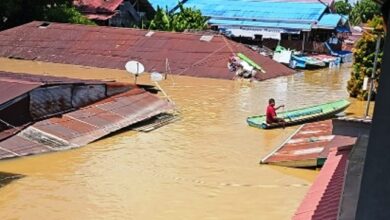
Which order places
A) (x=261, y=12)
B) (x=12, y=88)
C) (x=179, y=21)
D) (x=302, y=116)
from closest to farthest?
1. (x=12, y=88)
2. (x=302, y=116)
3. (x=179, y=21)
4. (x=261, y=12)

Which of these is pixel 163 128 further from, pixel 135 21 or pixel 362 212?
pixel 135 21

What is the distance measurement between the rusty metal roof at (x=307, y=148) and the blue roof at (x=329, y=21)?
93.7 ft

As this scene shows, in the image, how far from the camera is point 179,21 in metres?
39.8

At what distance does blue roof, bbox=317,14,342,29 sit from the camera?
42688 millimetres

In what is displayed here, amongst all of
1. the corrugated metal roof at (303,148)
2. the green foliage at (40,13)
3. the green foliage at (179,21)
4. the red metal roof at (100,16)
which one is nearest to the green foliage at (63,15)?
the green foliage at (40,13)

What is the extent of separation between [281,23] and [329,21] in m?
3.86

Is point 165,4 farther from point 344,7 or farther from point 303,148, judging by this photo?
point 303,148

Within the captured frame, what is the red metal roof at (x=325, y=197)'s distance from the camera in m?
6.01

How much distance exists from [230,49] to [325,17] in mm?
16588

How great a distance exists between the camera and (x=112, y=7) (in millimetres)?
41344

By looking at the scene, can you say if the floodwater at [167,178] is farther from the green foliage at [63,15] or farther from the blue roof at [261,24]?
the blue roof at [261,24]

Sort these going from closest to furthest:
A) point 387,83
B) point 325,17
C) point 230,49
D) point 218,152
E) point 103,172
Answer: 1. point 387,83
2. point 103,172
3. point 218,152
4. point 230,49
5. point 325,17

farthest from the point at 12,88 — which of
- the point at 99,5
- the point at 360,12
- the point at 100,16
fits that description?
the point at 360,12

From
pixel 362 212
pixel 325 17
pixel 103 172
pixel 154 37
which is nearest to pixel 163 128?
pixel 103 172
